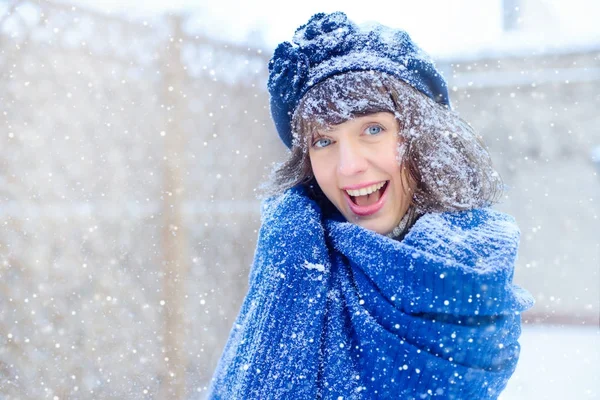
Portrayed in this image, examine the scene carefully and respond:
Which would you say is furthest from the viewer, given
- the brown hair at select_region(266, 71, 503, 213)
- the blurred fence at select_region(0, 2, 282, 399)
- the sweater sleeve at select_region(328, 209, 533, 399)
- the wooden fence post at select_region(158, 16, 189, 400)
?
the wooden fence post at select_region(158, 16, 189, 400)

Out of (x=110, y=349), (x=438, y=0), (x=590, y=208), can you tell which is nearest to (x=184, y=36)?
(x=438, y=0)

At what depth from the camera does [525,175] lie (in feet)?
8.18

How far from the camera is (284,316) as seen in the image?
0.78 meters

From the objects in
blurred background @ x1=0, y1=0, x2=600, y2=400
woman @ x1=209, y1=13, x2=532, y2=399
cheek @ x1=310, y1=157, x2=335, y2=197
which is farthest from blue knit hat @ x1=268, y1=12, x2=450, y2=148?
blurred background @ x1=0, y1=0, x2=600, y2=400

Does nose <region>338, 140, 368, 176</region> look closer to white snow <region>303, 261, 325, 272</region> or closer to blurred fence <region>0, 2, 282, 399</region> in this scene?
white snow <region>303, 261, 325, 272</region>

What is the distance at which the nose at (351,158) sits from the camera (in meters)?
0.80

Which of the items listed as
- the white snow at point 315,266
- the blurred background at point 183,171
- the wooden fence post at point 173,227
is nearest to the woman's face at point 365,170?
the white snow at point 315,266

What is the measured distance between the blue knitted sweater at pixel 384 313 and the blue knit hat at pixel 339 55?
0.23 meters

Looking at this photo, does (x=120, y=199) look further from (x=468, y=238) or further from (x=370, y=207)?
(x=468, y=238)

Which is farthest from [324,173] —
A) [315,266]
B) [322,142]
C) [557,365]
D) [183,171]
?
[557,365]

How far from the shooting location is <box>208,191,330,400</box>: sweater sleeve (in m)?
0.75

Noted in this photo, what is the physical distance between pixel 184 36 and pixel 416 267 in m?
1.87

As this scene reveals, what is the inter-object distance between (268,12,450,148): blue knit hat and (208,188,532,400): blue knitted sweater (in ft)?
0.77

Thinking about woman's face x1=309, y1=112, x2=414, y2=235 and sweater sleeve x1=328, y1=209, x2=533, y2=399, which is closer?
sweater sleeve x1=328, y1=209, x2=533, y2=399
